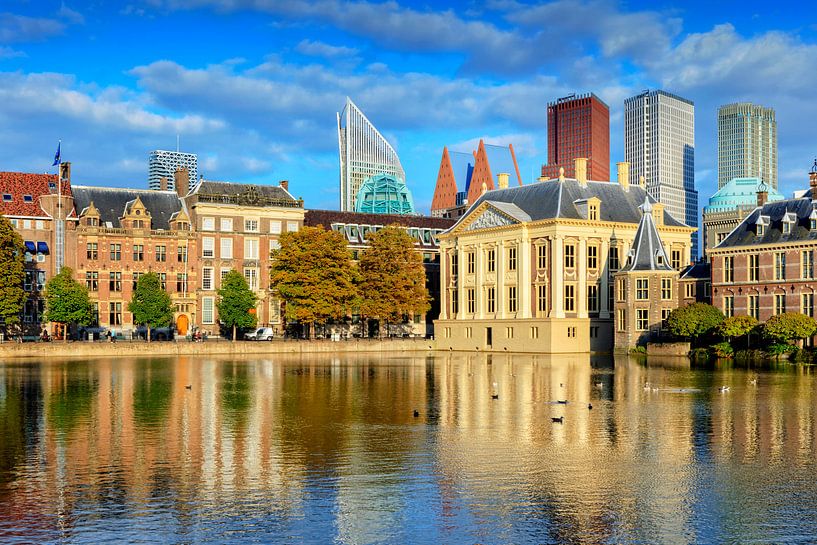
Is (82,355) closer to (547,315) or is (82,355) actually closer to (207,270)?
(207,270)

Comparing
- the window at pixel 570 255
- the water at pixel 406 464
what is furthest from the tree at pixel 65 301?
the window at pixel 570 255

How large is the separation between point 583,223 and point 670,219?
14745 millimetres

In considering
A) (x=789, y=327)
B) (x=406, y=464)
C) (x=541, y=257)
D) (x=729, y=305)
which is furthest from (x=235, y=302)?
(x=406, y=464)

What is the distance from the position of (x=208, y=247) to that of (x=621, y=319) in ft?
149

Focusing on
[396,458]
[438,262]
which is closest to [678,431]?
[396,458]

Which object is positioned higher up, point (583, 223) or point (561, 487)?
point (583, 223)

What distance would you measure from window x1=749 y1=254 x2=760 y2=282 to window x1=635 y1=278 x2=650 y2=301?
9.41 meters

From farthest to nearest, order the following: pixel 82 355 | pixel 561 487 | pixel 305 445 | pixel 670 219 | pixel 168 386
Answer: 1. pixel 670 219
2. pixel 82 355
3. pixel 168 386
4. pixel 305 445
5. pixel 561 487

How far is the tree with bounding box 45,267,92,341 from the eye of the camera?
96812 millimetres

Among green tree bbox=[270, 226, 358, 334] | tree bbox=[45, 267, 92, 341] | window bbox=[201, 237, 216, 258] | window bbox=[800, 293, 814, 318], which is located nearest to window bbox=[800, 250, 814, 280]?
window bbox=[800, 293, 814, 318]

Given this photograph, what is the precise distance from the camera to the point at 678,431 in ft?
119

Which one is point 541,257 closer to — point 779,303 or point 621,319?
point 621,319

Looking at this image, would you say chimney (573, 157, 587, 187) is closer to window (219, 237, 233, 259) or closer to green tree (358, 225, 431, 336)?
green tree (358, 225, 431, 336)

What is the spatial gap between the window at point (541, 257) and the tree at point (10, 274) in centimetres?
4889
